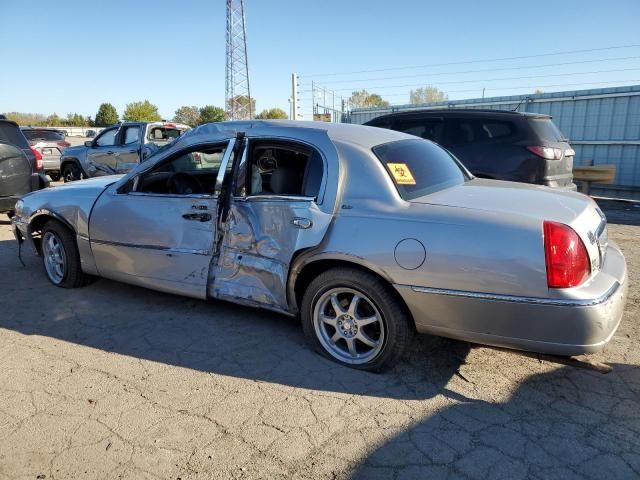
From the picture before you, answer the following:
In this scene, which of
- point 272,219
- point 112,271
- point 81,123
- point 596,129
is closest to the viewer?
point 272,219

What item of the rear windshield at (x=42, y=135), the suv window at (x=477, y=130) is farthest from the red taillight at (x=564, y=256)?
the rear windshield at (x=42, y=135)

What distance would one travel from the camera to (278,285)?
3.36 m

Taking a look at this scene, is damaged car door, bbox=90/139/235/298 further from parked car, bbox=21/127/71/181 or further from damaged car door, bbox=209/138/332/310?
parked car, bbox=21/127/71/181

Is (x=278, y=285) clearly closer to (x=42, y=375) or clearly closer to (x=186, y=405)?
(x=186, y=405)

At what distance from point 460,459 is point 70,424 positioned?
6.73 ft

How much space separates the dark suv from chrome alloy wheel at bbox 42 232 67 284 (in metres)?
5.21

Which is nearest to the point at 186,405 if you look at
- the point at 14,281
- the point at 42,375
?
the point at 42,375

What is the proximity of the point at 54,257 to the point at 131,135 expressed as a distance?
724cm

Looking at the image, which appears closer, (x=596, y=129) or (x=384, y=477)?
(x=384, y=477)

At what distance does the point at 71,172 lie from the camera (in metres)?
12.4

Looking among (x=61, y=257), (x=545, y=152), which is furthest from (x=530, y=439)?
(x=545, y=152)

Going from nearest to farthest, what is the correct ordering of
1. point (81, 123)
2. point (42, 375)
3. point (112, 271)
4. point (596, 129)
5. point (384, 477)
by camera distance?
point (384, 477)
point (42, 375)
point (112, 271)
point (596, 129)
point (81, 123)

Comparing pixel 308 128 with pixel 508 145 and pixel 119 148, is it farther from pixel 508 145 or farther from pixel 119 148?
pixel 119 148

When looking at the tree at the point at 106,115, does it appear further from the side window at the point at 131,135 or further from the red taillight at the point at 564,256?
the red taillight at the point at 564,256
